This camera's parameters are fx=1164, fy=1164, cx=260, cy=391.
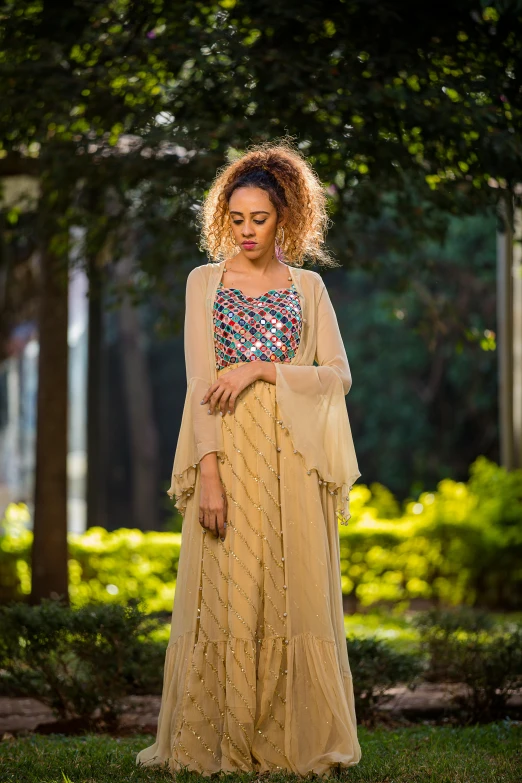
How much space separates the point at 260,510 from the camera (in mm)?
4242

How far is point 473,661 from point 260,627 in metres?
2.38

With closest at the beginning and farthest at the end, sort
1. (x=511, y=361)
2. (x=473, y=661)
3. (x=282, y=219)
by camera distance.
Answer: (x=282, y=219), (x=473, y=661), (x=511, y=361)

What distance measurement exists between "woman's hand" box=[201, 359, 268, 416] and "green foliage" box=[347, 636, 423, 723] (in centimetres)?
222

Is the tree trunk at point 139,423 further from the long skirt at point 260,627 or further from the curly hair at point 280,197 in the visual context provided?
the long skirt at point 260,627

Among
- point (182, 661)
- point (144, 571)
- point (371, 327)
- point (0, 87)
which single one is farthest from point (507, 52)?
point (371, 327)

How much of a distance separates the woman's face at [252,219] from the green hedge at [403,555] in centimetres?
746

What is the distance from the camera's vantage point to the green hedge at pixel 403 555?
1166cm

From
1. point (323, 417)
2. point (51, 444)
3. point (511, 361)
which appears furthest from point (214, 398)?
point (511, 361)

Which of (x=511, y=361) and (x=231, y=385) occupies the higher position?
(x=511, y=361)

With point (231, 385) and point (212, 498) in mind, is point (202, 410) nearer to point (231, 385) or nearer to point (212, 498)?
point (231, 385)

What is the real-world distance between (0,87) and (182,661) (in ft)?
13.5

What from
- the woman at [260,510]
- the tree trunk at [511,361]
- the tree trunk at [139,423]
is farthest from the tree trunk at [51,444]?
the tree trunk at [139,423]

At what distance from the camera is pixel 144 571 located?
11867 millimetres

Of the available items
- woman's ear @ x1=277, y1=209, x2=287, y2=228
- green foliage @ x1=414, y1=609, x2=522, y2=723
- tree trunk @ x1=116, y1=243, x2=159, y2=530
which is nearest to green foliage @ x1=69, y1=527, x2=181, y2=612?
green foliage @ x1=414, y1=609, x2=522, y2=723
